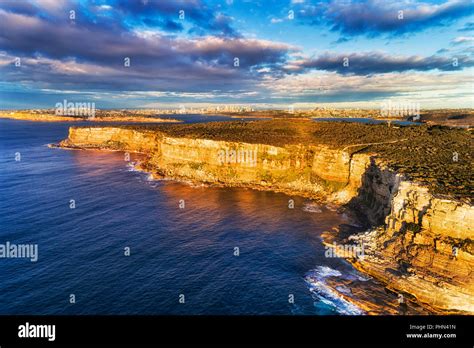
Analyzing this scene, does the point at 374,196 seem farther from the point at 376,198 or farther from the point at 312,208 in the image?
the point at 312,208

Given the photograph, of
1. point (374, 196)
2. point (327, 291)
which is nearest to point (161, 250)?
point (327, 291)

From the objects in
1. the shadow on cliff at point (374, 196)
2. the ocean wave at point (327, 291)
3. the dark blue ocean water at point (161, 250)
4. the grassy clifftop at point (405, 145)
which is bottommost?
the ocean wave at point (327, 291)

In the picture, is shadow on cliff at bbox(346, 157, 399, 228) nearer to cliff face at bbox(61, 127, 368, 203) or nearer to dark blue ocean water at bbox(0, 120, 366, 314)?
cliff face at bbox(61, 127, 368, 203)

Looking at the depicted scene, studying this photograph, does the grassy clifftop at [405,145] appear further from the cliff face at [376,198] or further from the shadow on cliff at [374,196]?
the cliff face at [376,198]

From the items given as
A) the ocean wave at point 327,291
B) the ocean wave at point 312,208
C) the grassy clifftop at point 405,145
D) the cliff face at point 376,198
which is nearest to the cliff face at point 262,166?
the cliff face at point 376,198

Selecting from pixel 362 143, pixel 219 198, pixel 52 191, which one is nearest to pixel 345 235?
pixel 219 198

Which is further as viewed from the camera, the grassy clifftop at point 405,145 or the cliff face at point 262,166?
the cliff face at point 262,166

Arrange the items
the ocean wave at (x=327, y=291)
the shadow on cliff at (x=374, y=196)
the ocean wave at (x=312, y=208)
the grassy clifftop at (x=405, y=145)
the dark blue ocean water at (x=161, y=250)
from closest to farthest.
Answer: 1. the ocean wave at (x=327, y=291)
2. the dark blue ocean water at (x=161, y=250)
3. the grassy clifftop at (x=405, y=145)
4. the shadow on cliff at (x=374, y=196)
5. the ocean wave at (x=312, y=208)
